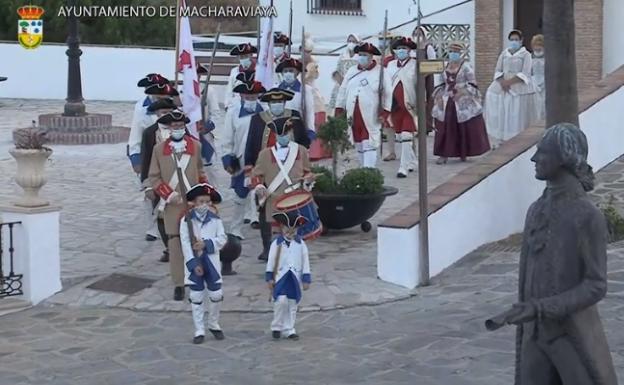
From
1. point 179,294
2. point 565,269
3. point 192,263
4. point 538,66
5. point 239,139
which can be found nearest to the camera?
point 565,269

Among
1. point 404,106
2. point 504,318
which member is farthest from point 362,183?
point 504,318

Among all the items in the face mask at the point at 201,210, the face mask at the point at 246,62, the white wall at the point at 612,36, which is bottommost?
the face mask at the point at 201,210

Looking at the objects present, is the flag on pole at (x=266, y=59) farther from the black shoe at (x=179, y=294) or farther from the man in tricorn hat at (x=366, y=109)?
the black shoe at (x=179, y=294)

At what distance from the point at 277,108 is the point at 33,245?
252 cm

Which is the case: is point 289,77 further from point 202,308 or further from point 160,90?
point 202,308

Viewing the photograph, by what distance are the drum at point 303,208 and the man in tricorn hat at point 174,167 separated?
2.61ft

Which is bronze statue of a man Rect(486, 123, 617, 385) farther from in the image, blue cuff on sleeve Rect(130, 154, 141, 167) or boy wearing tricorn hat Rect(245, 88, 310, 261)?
blue cuff on sleeve Rect(130, 154, 141, 167)

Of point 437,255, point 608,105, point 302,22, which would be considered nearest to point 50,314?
point 437,255

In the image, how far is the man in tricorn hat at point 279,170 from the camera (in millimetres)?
11102

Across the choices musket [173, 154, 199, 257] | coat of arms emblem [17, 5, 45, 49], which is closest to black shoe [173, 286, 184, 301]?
musket [173, 154, 199, 257]

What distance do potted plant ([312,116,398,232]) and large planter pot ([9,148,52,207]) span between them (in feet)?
9.65

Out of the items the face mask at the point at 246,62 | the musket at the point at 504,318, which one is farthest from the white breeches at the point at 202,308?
the face mask at the point at 246,62

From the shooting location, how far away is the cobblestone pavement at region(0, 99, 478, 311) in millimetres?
10805

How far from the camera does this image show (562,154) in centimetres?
518
